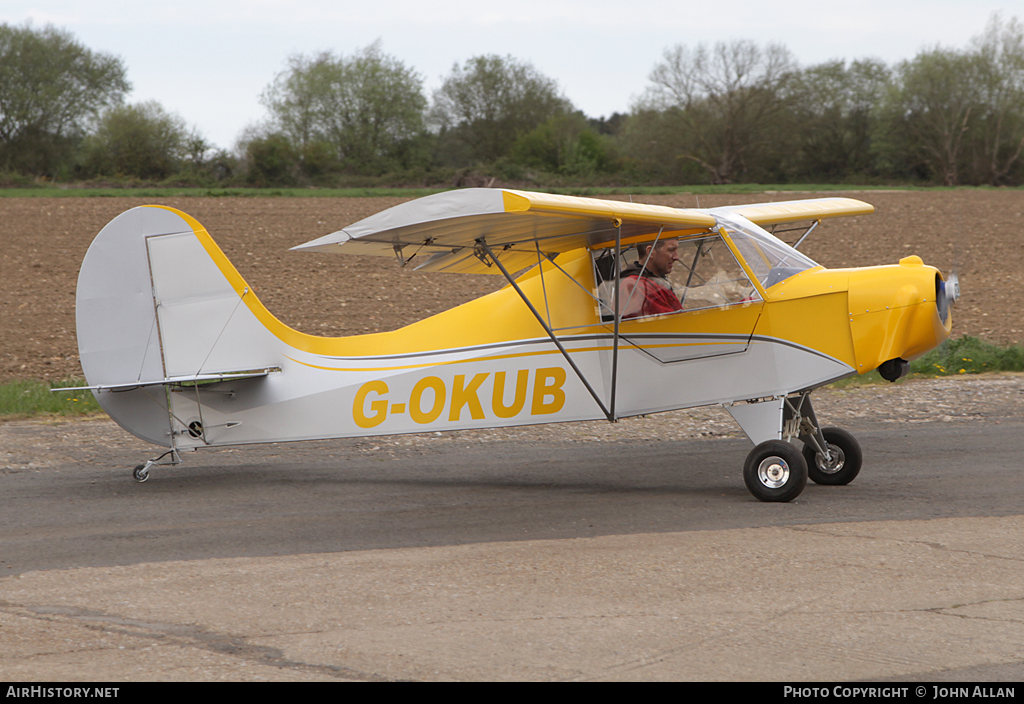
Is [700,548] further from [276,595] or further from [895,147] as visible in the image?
[895,147]

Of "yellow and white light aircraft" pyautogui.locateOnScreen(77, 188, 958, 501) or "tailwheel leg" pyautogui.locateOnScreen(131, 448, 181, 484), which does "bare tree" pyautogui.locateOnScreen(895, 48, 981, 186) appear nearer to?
"yellow and white light aircraft" pyautogui.locateOnScreen(77, 188, 958, 501)

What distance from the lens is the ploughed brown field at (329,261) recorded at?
17484 millimetres

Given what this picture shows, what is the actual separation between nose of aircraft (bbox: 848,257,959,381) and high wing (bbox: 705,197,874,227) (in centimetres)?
193

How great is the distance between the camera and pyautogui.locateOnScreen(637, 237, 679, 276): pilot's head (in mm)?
7785

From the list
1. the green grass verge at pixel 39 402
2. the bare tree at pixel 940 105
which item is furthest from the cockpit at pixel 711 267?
the bare tree at pixel 940 105

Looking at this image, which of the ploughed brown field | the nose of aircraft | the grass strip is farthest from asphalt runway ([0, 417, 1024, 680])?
the grass strip

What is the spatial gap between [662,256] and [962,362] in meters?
9.00

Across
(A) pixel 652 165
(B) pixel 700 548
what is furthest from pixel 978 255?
(A) pixel 652 165

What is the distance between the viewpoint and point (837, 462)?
812 centimetres

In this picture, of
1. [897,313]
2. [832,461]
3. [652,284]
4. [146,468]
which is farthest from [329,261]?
[897,313]

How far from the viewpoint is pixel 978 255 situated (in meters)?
25.7

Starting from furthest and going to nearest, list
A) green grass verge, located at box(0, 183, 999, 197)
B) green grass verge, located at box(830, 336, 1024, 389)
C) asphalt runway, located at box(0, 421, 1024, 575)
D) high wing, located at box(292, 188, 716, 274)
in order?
green grass verge, located at box(0, 183, 999, 197)
green grass verge, located at box(830, 336, 1024, 389)
asphalt runway, located at box(0, 421, 1024, 575)
high wing, located at box(292, 188, 716, 274)
